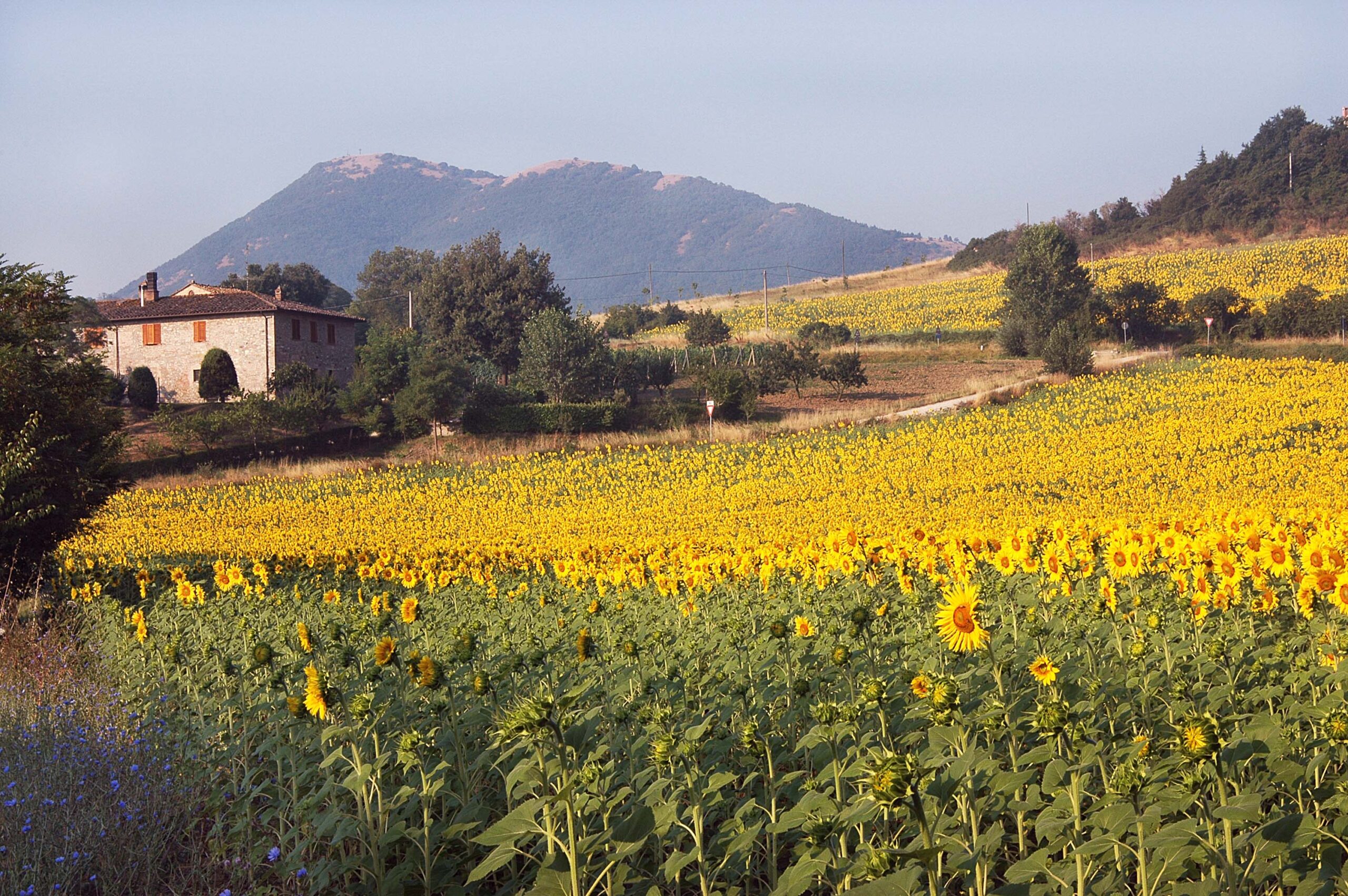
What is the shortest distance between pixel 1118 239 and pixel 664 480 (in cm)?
7300

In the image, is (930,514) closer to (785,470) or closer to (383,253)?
(785,470)

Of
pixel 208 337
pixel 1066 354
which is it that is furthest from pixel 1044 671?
pixel 208 337

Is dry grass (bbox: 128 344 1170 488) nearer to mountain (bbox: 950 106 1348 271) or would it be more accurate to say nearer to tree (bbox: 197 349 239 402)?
tree (bbox: 197 349 239 402)

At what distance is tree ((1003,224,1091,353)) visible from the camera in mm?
54906

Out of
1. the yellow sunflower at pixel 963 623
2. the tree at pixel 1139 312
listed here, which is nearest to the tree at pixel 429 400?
the tree at pixel 1139 312

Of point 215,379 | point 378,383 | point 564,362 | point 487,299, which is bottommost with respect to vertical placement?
point 378,383

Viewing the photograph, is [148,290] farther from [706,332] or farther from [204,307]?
[706,332]

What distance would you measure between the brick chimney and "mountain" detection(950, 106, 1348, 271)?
6462 cm

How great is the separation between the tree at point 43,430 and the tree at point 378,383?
81.5ft

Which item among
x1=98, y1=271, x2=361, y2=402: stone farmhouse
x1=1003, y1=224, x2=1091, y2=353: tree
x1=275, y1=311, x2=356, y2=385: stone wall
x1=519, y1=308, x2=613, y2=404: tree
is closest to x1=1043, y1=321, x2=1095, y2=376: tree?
x1=1003, y1=224, x2=1091, y2=353: tree

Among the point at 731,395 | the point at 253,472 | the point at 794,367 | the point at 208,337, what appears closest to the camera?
the point at 253,472

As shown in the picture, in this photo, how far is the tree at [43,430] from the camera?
12.8m

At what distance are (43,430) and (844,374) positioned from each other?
34.1 meters

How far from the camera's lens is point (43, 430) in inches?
518
